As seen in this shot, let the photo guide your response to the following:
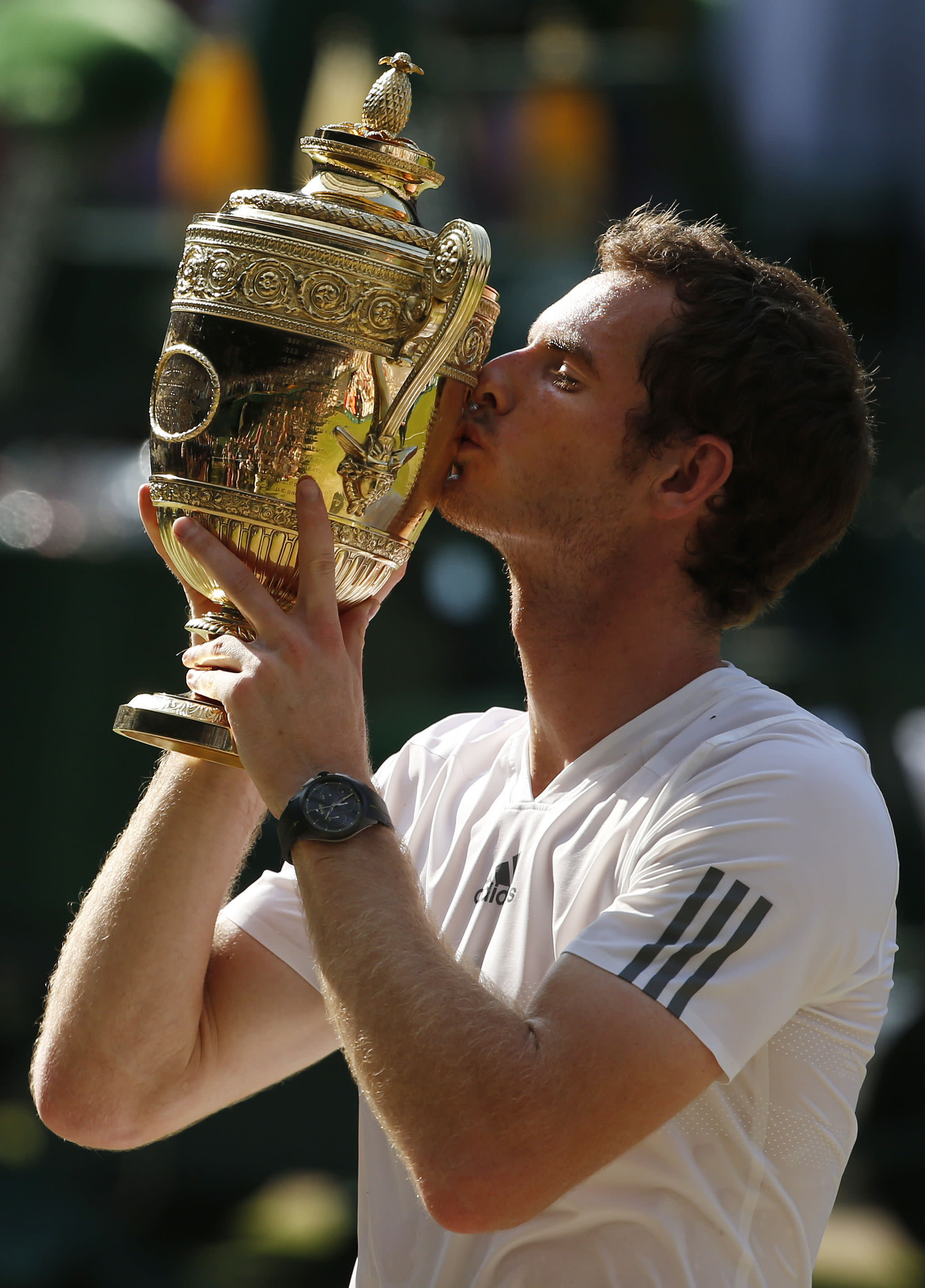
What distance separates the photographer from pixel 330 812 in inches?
79.0

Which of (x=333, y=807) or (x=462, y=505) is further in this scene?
(x=462, y=505)

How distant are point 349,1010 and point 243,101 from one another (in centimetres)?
769

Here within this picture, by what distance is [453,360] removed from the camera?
2.33 m

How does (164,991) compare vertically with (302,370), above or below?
below

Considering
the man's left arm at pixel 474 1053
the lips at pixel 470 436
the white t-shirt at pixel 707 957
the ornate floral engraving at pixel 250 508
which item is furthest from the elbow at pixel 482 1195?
the lips at pixel 470 436

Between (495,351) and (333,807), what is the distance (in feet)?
19.3

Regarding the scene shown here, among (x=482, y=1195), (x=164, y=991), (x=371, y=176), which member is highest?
(x=371, y=176)

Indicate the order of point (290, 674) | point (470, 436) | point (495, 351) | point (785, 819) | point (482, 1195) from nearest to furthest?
point (482, 1195) < point (785, 819) < point (290, 674) < point (470, 436) < point (495, 351)

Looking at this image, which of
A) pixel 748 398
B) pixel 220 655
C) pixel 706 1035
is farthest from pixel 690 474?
pixel 706 1035

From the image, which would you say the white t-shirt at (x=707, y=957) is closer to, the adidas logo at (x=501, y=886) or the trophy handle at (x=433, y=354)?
the adidas logo at (x=501, y=886)

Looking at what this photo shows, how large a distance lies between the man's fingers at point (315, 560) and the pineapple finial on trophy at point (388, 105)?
26.0 inches

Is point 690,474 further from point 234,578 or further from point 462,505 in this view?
point 234,578

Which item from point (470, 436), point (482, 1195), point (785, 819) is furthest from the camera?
point (470, 436)

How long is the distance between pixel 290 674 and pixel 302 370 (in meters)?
0.48
